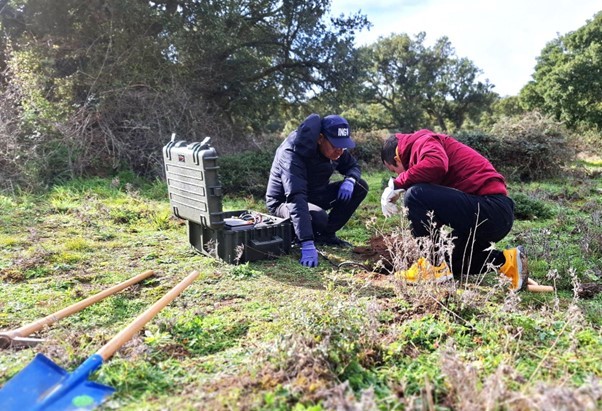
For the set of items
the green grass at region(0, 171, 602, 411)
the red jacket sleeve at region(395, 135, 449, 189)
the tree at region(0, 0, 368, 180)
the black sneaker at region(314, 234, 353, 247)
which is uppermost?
the tree at region(0, 0, 368, 180)

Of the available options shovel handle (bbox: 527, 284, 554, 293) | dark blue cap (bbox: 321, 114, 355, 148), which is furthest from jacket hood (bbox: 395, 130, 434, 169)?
shovel handle (bbox: 527, 284, 554, 293)

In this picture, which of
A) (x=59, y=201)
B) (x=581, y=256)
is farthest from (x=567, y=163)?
(x=59, y=201)

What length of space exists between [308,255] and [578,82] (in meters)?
28.5

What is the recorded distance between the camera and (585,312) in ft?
9.36

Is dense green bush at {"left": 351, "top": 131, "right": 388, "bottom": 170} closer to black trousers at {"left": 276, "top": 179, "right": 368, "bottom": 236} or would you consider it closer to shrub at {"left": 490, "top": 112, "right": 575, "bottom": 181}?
shrub at {"left": 490, "top": 112, "right": 575, "bottom": 181}

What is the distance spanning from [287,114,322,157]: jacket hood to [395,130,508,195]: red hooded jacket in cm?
96

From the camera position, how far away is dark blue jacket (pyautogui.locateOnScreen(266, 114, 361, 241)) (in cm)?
425

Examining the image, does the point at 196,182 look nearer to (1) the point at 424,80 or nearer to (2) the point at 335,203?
(2) the point at 335,203

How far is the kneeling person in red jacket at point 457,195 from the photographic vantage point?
11.4 feet

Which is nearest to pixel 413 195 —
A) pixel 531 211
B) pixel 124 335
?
pixel 124 335

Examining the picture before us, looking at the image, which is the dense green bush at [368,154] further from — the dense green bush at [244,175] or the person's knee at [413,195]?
the person's knee at [413,195]

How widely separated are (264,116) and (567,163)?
Result: 8.90 metres

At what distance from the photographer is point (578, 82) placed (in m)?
26.7

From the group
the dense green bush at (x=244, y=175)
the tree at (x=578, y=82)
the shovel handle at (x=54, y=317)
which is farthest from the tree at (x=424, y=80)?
the shovel handle at (x=54, y=317)
